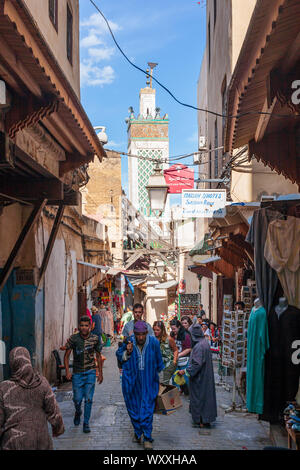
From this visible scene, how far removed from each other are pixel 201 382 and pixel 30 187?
3642mm

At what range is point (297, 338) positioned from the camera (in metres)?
4.95

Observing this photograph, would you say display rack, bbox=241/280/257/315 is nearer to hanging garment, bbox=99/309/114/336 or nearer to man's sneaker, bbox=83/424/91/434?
man's sneaker, bbox=83/424/91/434

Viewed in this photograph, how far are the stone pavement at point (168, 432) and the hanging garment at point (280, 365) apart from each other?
839mm

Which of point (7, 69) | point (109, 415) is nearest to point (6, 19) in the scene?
point (7, 69)

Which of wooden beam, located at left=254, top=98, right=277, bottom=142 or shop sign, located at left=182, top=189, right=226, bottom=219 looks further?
shop sign, located at left=182, top=189, right=226, bottom=219

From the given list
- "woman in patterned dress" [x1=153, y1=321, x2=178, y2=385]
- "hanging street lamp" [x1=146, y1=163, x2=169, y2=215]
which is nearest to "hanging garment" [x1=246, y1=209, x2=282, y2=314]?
"woman in patterned dress" [x1=153, y1=321, x2=178, y2=385]

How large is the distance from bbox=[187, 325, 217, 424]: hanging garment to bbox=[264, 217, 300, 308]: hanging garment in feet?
6.89

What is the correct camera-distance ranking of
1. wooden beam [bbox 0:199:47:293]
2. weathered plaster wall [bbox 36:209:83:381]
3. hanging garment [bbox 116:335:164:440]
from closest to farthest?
hanging garment [bbox 116:335:164:440], wooden beam [bbox 0:199:47:293], weathered plaster wall [bbox 36:209:83:381]

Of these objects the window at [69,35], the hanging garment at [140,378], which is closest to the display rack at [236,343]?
the hanging garment at [140,378]

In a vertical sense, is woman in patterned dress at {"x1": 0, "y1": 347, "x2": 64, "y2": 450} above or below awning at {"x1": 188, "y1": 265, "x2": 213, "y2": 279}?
below

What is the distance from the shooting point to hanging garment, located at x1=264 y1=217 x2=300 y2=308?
4898mm

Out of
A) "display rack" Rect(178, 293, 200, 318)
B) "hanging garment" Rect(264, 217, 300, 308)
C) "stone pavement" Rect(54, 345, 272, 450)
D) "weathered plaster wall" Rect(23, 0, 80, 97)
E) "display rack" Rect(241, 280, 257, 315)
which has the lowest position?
"stone pavement" Rect(54, 345, 272, 450)

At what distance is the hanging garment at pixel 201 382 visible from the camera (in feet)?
21.6
